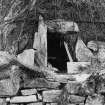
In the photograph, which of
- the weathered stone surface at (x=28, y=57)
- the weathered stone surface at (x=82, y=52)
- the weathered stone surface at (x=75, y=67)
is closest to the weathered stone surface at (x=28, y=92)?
the weathered stone surface at (x=28, y=57)

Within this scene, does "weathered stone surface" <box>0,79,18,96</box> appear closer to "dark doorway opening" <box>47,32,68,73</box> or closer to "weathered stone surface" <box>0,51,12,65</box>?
"weathered stone surface" <box>0,51,12,65</box>

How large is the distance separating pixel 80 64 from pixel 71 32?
769 millimetres

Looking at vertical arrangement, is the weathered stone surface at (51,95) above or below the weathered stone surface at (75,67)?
below

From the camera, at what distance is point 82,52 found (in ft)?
21.8

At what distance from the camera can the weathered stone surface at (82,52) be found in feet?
21.6

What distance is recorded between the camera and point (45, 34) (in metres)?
6.42

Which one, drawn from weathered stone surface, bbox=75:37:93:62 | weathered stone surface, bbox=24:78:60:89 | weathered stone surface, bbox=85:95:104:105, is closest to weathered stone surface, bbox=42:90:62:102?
weathered stone surface, bbox=24:78:60:89

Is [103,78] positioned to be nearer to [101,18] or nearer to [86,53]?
[86,53]

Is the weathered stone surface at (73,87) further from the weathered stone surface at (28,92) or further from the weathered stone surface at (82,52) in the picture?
the weathered stone surface at (82,52)

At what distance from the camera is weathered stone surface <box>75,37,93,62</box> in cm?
660

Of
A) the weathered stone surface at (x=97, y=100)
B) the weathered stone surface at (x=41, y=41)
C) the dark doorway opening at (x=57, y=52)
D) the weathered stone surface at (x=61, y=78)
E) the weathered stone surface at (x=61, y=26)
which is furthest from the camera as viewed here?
the dark doorway opening at (x=57, y=52)

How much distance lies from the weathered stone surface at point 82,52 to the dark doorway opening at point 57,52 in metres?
0.47

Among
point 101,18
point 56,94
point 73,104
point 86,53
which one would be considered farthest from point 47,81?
point 101,18

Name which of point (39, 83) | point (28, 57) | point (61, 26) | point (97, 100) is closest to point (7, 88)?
point (39, 83)
